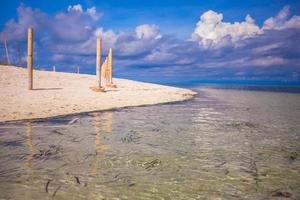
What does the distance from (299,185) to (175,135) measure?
4921 millimetres

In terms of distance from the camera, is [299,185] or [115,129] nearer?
[299,185]

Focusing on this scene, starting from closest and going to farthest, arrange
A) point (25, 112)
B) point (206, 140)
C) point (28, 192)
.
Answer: point (28, 192) < point (206, 140) < point (25, 112)

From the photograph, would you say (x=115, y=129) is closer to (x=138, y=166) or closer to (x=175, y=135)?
(x=175, y=135)

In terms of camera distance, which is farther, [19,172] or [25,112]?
[25,112]

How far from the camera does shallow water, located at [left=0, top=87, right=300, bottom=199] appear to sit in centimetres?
477

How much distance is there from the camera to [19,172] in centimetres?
553

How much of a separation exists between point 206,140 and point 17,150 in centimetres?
546

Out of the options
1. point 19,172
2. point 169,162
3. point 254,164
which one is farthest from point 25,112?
point 254,164

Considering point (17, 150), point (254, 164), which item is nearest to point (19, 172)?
point (17, 150)

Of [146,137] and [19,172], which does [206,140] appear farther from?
[19,172]

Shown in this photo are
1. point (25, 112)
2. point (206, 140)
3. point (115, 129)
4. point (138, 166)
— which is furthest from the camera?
point (25, 112)

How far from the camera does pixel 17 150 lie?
717 centimetres

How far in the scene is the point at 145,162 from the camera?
6426 millimetres

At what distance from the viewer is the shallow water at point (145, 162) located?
477 centimetres
